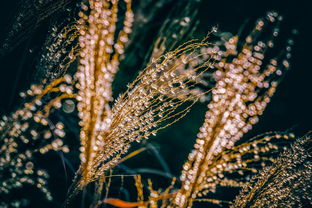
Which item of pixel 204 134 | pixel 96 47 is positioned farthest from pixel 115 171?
pixel 96 47

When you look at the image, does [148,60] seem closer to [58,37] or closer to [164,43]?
[164,43]

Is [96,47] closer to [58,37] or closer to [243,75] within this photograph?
[58,37]

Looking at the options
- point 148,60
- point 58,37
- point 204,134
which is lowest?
point 204,134

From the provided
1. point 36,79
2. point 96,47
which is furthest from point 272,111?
point 36,79

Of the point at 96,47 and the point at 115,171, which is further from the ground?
the point at 96,47

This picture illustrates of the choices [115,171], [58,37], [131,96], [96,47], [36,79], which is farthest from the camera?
[115,171]

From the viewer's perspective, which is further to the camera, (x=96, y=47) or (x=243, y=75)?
(x=243, y=75)

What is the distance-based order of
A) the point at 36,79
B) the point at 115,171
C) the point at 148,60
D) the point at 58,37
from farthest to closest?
the point at 115,171 → the point at 148,60 → the point at 36,79 → the point at 58,37
